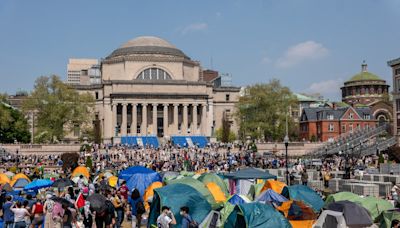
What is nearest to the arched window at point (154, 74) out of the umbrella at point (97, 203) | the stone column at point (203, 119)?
the stone column at point (203, 119)

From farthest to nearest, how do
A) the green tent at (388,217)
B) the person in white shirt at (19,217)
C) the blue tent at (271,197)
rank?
the blue tent at (271,197), the person in white shirt at (19,217), the green tent at (388,217)

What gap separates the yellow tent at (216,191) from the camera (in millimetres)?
23889

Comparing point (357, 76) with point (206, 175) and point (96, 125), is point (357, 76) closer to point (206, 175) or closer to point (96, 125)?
point (96, 125)

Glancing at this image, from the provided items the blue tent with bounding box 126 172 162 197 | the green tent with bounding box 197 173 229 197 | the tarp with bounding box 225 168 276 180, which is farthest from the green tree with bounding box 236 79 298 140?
the green tent with bounding box 197 173 229 197

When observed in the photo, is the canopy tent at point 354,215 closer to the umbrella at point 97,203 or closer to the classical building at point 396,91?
the umbrella at point 97,203

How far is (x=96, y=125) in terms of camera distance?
278 ft

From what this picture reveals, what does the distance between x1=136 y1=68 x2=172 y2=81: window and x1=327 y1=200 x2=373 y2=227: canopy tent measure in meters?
89.6

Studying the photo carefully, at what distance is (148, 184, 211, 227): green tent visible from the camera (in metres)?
19.2

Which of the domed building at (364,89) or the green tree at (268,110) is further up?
the domed building at (364,89)

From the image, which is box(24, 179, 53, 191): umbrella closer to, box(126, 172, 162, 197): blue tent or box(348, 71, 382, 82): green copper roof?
box(126, 172, 162, 197): blue tent

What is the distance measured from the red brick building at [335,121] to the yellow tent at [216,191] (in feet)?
224

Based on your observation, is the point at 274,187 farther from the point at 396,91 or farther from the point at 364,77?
the point at 364,77

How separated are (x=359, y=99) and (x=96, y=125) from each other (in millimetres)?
62171

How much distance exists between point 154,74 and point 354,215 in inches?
3582
